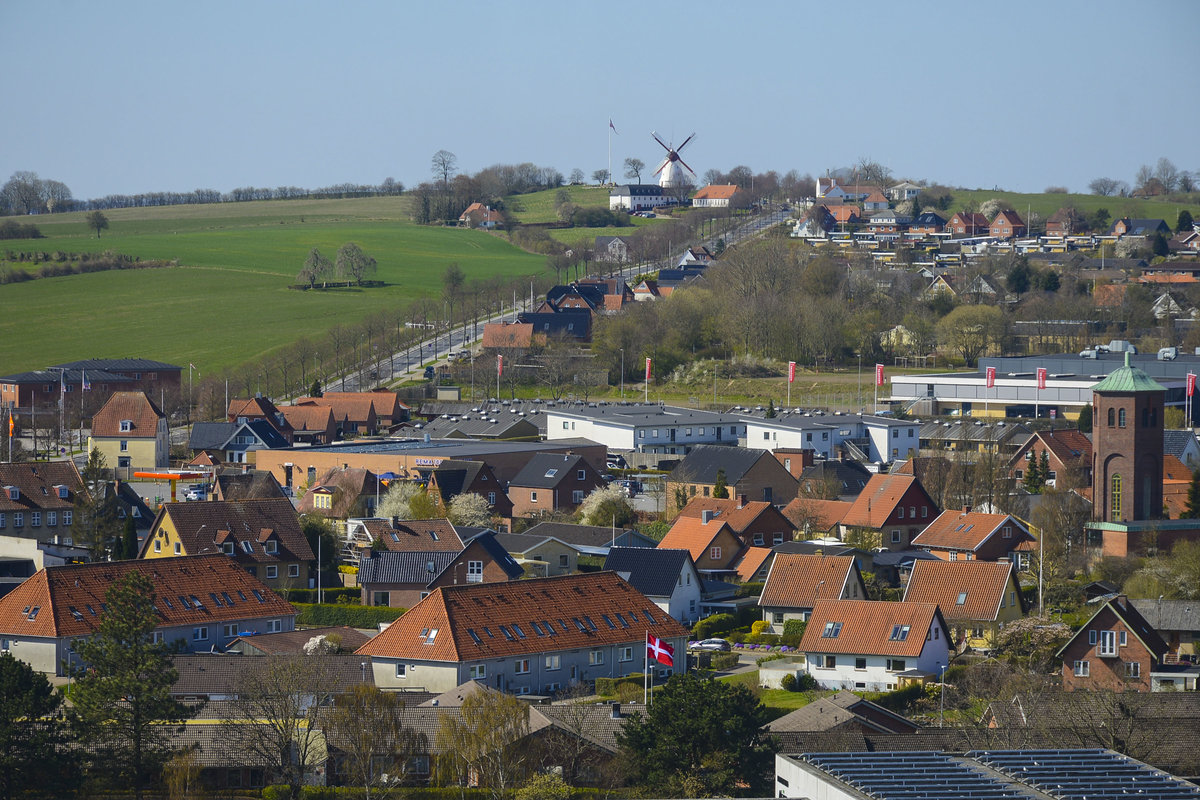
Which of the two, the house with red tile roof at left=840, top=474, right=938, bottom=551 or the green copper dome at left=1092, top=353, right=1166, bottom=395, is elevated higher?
the green copper dome at left=1092, top=353, right=1166, bottom=395

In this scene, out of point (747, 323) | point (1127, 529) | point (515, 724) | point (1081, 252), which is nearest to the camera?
point (515, 724)

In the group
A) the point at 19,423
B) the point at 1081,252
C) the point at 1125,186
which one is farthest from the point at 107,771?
the point at 1125,186

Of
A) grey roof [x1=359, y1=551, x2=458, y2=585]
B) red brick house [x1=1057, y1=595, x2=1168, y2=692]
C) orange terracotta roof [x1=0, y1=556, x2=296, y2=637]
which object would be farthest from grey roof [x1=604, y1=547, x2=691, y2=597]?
red brick house [x1=1057, y1=595, x2=1168, y2=692]

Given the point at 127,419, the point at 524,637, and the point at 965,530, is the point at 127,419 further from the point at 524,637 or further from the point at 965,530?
the point at 524,637

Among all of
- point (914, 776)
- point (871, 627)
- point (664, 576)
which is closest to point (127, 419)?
point (664, 576)

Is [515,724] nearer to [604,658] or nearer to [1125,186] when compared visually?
[604,658]

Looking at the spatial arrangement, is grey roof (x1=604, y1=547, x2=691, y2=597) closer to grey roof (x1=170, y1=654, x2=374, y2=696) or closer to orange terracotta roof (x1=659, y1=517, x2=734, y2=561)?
orange terracotta roof (x1=659, y1=517, x2=734, y2=561)

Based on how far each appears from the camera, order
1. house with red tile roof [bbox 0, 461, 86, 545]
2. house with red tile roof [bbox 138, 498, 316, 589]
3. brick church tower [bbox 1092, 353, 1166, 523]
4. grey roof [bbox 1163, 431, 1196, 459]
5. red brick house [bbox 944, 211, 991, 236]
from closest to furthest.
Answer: house with red tile roof [bbox 138, 498, 316, 589] → brick church tower [bbox 1092, 353, 1166, 523] → house with red tile roof [bbox 0, 461, 86, 545] → grey roof [bbox 1163, 431, 1196, 459] → red brick house [bbox 944, 211, 991, 236]
